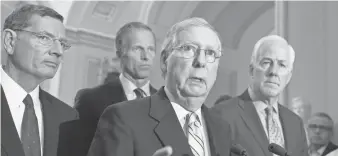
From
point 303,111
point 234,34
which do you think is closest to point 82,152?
point 303,111

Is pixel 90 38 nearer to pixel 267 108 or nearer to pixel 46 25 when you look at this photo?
pixel 267 108

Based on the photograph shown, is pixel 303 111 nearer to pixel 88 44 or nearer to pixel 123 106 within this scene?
pixel 123 106

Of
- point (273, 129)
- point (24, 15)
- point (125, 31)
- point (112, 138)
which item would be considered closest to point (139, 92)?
point (125, 31)

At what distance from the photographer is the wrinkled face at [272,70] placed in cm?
283

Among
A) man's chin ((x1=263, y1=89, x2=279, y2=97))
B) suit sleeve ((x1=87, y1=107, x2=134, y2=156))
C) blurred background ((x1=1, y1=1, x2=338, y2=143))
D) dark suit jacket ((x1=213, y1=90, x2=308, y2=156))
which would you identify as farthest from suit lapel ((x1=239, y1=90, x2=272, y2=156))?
blurred background ((x1=1, y1=1, x2=338, y2=143))

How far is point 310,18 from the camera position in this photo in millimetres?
5617

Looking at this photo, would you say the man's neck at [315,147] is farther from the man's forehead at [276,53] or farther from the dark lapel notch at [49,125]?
the dark lapel notch at [49,125]

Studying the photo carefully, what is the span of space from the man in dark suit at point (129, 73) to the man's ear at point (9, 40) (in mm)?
654

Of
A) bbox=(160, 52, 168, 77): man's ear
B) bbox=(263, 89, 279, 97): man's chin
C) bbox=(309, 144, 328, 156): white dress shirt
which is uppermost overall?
bbox=(160, 52, 168, 77): man's ear

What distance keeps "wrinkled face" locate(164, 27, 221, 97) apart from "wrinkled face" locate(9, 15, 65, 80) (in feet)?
1.83

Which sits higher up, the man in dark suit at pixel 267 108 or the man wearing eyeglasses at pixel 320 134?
the man in dark suit at pixel 267 108

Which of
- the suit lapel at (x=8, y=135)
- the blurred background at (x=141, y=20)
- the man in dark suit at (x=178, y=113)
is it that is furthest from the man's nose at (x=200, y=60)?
the blurred background at (x=141, y=20)

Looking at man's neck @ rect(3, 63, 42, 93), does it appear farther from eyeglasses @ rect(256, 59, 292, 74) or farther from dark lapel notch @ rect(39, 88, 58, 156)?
eyeglasses @ rect(256, 59, 292, 74)

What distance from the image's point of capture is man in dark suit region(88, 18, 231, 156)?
6.13 ft
